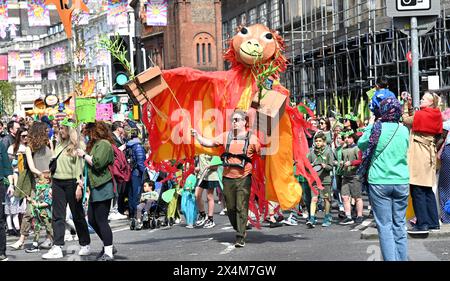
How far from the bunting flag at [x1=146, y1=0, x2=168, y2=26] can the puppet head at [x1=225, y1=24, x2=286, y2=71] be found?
34905mm

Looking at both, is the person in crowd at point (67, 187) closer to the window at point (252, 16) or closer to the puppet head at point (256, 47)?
the puppet head at point (256, 47)

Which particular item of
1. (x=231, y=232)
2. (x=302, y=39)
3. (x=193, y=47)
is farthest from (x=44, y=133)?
(x=193, y=47)

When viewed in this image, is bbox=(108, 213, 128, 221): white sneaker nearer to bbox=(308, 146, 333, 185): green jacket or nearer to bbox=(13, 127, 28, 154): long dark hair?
bbox=(13, 127, 28, 154): long dark hair

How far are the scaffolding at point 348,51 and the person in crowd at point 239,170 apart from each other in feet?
34.8

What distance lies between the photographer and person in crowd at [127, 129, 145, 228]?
666 inches

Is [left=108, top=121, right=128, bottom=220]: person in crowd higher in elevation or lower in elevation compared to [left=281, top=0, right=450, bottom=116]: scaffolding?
lower

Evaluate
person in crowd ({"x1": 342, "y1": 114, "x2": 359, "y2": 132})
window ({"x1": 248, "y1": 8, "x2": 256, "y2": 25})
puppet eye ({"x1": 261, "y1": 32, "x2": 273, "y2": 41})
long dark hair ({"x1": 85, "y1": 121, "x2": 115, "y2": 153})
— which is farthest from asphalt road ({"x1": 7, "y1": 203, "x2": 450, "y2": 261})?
window ({"x1": 248, "y1": 8, "x2": 256, "y2": 25})

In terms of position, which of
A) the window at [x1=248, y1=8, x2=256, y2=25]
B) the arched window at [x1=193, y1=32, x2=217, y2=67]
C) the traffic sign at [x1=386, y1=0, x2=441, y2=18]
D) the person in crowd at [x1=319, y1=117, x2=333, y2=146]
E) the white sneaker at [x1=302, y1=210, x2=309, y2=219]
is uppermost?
the arched window at [x1=193, y1=32, x2=217, y2=67]

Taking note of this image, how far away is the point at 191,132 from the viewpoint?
45.4 ft

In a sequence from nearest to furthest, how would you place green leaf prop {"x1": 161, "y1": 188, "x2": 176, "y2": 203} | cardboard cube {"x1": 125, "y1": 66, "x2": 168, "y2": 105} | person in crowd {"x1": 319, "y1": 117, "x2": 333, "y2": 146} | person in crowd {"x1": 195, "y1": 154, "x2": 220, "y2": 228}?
1. cardboard cube {"x1": 125, "y1": 66, "x2": 168, "y2": 105}
2. person in crowd {"x1": 195, "y1": 154, "x2": 220, "y2": 228}
3. green leaf prop {"x1": 161, "y1": 188, "x2": 176, "y2": 203}
4. person in crowd {"x1": 319, "y1": 117, "x2": 333, "y2": 146}

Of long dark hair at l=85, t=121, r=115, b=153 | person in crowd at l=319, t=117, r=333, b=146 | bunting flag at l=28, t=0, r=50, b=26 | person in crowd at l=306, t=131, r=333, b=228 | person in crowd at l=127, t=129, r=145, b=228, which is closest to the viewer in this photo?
long dark hair at l=85, t=121, r=115, b=153

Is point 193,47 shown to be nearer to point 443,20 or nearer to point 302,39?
point 302,39

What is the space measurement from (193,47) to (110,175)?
84994mm

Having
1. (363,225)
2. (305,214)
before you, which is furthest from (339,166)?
(363,225)
